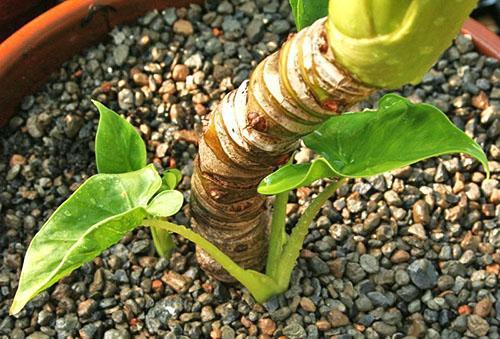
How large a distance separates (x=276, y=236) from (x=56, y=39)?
51 cm

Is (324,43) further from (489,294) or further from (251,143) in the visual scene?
(489,294)

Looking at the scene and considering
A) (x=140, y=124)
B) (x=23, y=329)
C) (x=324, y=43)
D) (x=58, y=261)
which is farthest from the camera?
(x=140, y=124)

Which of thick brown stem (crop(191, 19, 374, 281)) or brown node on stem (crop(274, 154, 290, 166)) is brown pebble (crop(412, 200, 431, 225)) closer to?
thick brown stem (crop(191, 19, 374, 281))

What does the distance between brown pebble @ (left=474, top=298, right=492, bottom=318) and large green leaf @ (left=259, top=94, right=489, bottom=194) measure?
376 millimetres

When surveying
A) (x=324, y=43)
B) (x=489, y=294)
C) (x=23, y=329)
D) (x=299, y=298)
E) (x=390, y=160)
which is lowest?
(x=489, y=294)

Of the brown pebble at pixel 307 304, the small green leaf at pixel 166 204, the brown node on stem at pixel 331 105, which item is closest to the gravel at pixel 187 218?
the brown pebble at pixel 307 304

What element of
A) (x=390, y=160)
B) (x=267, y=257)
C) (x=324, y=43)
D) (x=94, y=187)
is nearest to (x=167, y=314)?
(x=267, y=257)

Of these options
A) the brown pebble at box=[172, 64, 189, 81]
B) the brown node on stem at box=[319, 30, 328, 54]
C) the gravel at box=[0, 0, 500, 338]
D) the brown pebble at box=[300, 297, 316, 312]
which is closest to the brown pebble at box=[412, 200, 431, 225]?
the gravel at box=[0, 0, 500, 338]

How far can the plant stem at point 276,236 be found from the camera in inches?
38.0

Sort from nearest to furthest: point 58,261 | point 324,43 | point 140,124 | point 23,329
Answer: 1. point 324,43
2. point 58,261
3. point 23,329
4. point 140,124

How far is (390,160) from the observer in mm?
794

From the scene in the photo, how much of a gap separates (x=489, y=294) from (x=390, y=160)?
1.37 feet

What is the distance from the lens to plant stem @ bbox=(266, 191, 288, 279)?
3.17ft

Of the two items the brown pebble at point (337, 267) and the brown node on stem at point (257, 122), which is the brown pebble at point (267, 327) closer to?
the brown pebble at point (337, 267)
